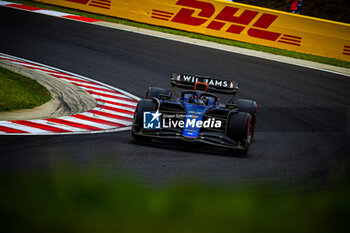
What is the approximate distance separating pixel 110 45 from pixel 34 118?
800cm

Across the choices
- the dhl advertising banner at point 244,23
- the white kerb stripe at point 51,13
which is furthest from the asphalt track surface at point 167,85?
the dhl advertising banner at point 244,23

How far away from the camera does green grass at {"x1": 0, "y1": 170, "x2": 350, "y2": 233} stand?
2.21m

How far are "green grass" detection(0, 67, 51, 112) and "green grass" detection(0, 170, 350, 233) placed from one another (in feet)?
21.2

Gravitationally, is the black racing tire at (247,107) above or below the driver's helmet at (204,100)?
below

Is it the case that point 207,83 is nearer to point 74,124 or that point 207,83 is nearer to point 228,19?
point 74,124

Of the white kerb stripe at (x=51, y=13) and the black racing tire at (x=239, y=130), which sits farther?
the white kerb stripe at (x=51, y=13)

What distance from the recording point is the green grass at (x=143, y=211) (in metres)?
2.21

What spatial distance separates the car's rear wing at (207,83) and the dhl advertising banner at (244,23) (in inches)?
378

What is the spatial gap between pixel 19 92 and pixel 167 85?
4285 mm

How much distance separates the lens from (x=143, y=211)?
2.35 meters

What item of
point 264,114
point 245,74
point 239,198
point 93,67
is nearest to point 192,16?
point 245,74

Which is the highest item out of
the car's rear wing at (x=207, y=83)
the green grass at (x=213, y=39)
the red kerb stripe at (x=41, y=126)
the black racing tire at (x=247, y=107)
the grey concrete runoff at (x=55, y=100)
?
the green grass at (x=213, y=39)

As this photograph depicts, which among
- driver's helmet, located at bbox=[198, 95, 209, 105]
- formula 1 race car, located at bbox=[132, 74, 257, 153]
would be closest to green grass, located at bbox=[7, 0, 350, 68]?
driver's helmet, located at bbox=[198, 95, 209, 105]

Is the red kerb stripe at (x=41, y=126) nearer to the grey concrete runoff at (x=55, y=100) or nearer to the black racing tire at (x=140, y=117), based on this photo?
the grey concrete runoff at (x=55, y=100)
